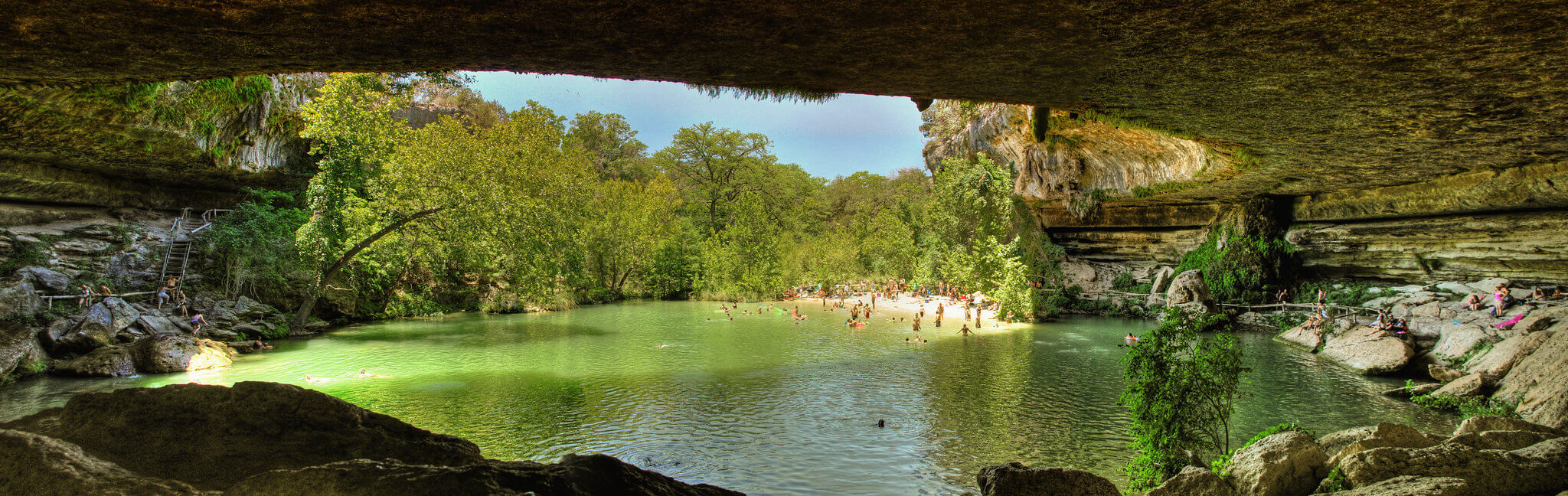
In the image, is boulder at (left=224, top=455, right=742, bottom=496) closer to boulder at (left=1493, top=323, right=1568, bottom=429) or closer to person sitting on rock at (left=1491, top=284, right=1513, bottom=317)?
boulder at (left=1493, top=323, right=1568, bottom=429)

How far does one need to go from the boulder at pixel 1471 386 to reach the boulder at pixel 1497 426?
4296 mm

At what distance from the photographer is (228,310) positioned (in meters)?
16.2

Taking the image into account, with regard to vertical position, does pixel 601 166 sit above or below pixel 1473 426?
above

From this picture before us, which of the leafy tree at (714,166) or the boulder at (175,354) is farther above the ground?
the leafy tree at (714,166)

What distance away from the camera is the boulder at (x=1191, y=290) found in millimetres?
20422

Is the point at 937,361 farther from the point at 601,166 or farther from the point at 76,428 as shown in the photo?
the point at 601,166

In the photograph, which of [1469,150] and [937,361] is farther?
[937,361]

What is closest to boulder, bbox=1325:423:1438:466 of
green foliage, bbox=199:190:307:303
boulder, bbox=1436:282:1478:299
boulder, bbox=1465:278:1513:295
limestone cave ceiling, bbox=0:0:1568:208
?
limestone cave ceiling, bbox=0:0:1568:208

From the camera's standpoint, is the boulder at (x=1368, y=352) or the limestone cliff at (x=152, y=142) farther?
the boulder at (x=1368, y=352)

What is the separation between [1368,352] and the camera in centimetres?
1281

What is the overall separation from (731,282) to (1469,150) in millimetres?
27470

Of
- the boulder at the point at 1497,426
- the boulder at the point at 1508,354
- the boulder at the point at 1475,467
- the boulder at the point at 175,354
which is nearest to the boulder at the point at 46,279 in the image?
the boulder at the point at 175,354

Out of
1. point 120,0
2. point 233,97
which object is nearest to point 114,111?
point 233,97

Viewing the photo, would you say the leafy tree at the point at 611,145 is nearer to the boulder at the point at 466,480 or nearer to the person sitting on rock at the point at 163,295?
the person sitting on rock at the point at 163,295
